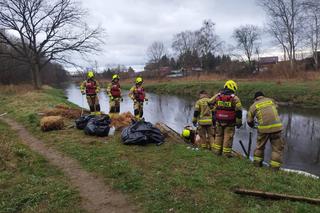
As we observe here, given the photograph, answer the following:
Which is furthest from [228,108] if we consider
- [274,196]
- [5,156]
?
[5,156]

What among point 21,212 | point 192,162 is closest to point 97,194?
point 21,212

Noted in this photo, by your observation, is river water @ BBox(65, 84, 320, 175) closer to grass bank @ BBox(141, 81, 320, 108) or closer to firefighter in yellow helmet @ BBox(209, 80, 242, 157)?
grass bank @ BBox(141, 81, 320, 108)

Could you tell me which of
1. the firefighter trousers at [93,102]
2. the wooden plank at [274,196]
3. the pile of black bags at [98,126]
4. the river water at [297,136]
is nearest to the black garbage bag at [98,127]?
the pile of black bags at [98,126]

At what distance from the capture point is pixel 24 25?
92.6 ft

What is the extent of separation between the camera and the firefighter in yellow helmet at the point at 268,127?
6.69 metres

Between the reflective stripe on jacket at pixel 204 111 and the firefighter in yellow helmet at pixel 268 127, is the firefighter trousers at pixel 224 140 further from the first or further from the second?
the reflective stripe on jacket at pixel 204 111

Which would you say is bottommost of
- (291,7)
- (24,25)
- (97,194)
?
(97,194)

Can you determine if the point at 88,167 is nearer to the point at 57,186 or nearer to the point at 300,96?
the point at 57,186

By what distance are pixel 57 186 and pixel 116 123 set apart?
18.1 feet

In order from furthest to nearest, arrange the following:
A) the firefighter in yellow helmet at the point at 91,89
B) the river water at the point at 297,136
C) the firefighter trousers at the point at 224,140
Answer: the firefighter in yellow helmet at the point at 91,89
the river water at the point at 297,136
the firefighter trousers at the point at 224,140

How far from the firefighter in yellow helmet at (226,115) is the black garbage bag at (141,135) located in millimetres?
1703

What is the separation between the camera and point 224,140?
24.8 feet

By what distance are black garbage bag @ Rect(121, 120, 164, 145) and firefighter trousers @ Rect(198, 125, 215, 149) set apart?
1.15 meters

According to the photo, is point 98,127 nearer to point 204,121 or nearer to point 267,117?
point 204,121
